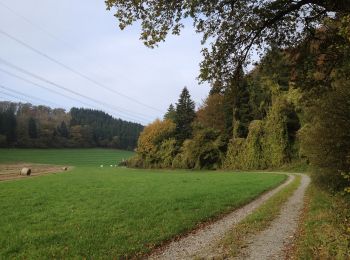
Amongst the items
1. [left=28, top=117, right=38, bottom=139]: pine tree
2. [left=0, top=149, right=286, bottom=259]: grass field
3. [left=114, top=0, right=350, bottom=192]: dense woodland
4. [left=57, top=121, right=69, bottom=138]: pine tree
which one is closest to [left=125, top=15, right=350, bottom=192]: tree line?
[left=114, top=0, right=350, bottom=192]: dense woodland

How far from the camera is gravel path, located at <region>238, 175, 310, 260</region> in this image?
899cm

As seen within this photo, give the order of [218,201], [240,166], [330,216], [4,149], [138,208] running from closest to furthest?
[330,216] → [138,208] → [218,201] → [240,166] → [4,149]

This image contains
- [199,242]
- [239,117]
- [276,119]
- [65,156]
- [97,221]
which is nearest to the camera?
[199,242]

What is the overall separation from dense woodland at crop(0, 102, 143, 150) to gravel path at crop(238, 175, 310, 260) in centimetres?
11463

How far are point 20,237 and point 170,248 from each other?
468 centimetres

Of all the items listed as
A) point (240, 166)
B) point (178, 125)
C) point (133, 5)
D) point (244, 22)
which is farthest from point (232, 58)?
point (178, 125)

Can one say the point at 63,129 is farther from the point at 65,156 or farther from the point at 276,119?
the point at 276,119

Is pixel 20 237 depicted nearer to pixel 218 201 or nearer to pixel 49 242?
pixel 49 242

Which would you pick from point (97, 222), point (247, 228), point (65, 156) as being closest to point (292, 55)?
point (247, 228)

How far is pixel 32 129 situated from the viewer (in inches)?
4963

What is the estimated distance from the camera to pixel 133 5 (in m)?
10.1

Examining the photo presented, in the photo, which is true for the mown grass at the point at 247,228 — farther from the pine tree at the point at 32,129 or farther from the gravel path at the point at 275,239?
the pine tree at the point at 32,129

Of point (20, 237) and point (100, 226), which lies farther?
point (100, 226)

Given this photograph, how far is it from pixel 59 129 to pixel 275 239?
13583cm
